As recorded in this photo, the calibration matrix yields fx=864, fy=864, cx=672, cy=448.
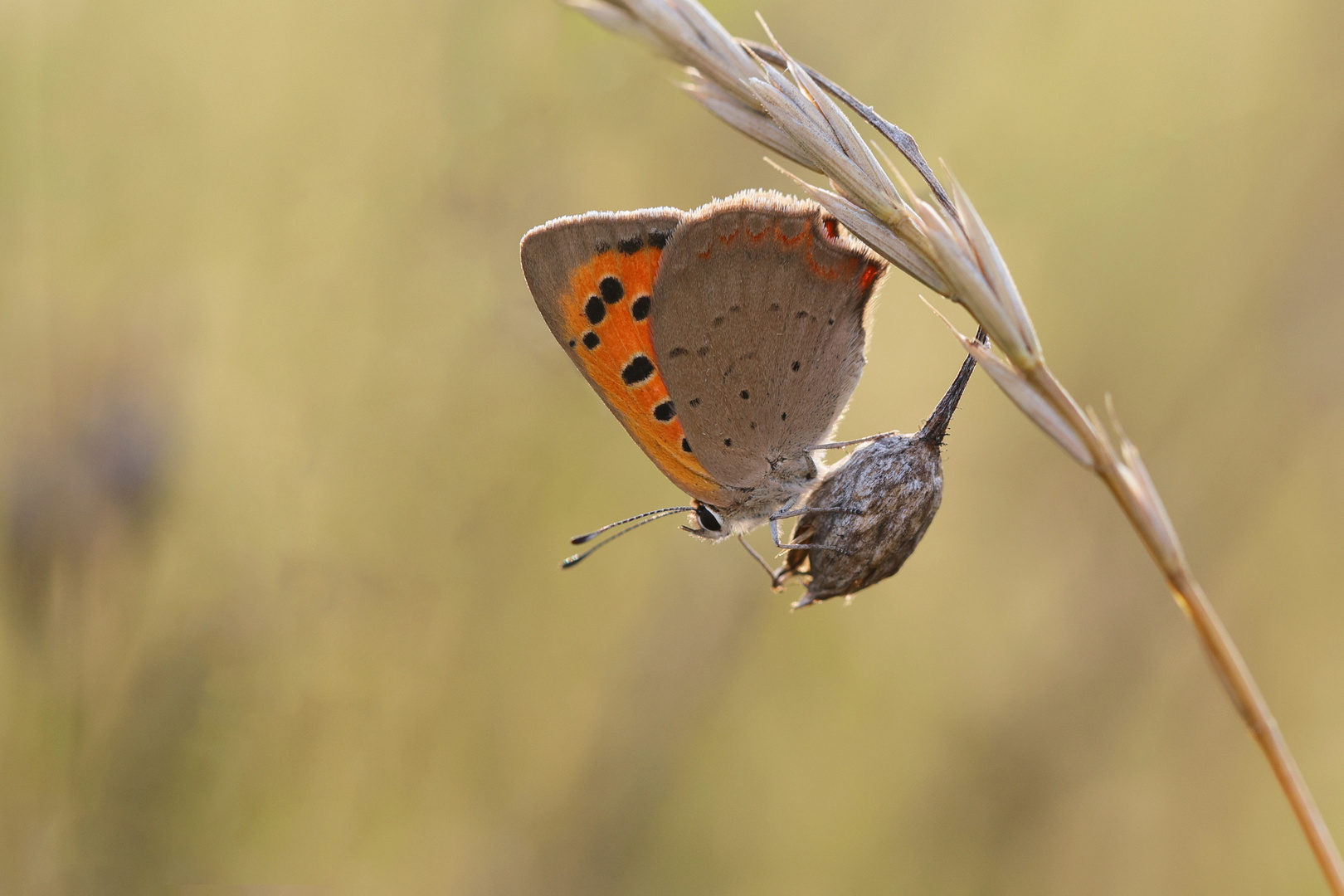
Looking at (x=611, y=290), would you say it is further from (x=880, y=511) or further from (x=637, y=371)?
(x=880, y=511)

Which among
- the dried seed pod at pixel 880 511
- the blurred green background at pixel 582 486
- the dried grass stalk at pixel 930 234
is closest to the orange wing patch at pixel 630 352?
the dried seed pod at pixel 880 511

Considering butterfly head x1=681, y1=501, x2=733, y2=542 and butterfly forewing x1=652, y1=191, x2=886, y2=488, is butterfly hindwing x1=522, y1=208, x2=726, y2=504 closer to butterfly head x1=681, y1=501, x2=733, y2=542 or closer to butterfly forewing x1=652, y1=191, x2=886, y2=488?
butterfly forewing x1=652, y1=191, x2=886, y2=488

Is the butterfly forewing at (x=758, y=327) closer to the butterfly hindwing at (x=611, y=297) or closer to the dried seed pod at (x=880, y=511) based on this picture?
the butterfly hindwing at (x=611, y=297)

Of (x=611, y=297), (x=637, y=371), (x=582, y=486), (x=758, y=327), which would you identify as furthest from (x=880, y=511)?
(x=582, y=486)

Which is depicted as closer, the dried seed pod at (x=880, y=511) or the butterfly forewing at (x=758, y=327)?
the dried seed pod at (x=880, y=511)

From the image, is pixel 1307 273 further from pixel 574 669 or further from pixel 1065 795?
pixel 574 669

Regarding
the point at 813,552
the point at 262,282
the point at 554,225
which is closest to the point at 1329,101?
the point at 813,552
